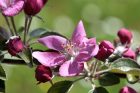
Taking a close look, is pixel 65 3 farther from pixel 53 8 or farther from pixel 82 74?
pixel 82 74

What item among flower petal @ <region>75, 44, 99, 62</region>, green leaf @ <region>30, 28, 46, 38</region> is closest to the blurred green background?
green leaf @ <region>30, 28, 46, 38</region>

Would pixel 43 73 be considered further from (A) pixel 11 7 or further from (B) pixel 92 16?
(B) pixel 92 16

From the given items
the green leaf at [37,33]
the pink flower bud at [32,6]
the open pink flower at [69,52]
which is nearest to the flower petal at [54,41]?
the open pink flower at [69,52]

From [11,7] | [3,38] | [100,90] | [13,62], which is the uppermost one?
[11,7]

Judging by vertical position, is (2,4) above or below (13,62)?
above

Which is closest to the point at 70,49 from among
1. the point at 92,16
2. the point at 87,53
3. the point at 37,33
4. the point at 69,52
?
the point at 69,52

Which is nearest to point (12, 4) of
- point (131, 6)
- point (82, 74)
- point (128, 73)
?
point (82, 74)

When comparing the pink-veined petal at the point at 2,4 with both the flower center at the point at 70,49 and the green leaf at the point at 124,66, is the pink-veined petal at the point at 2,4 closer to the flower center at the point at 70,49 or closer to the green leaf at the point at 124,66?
the flower center at the point at 70,49
